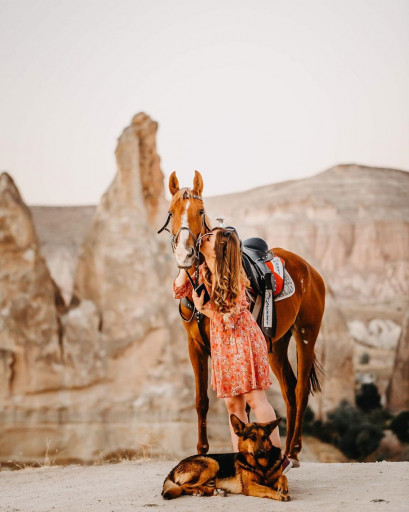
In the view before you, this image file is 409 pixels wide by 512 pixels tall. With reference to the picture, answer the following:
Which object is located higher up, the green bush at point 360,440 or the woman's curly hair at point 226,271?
the woman's curly hair at point 226,271

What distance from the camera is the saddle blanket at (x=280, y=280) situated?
553 centimetres

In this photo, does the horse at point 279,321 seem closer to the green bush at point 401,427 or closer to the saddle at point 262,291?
the saddle at point 262,291

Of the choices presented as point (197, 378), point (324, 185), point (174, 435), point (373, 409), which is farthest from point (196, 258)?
point (324, 185)

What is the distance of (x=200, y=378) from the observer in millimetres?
5059

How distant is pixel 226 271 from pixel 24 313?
14.2m

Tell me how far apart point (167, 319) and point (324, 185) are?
65599 millimetres

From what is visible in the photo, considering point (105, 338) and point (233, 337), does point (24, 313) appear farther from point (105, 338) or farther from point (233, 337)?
point (233, 337)

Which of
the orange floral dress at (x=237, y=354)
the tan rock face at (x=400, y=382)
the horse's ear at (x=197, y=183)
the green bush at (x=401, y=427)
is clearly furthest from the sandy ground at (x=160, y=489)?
the tan rock face at (x=400, y=382)

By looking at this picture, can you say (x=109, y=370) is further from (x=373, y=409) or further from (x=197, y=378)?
(x=197, y=378)

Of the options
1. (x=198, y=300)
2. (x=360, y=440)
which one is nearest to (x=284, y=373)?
(x=198, y=300)

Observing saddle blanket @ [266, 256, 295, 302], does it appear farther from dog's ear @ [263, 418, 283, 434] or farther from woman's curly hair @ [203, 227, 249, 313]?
dog's ear @ [263, 418, 283, 434]

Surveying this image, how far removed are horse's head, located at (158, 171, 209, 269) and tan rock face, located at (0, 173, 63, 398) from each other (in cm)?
1349

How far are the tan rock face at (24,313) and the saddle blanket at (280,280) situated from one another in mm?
12957

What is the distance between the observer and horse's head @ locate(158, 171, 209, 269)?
15.1ft
